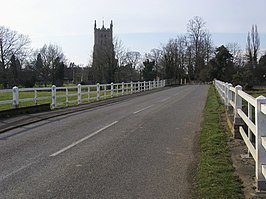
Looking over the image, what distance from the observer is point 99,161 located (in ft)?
26.7

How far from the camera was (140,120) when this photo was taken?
604 inches

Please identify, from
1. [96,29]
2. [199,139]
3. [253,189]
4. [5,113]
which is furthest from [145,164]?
[96,29]

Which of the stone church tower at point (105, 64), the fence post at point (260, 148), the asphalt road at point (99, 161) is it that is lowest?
the asphalt road at point (99, 161)

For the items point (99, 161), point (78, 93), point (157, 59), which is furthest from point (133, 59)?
point (99, 161)

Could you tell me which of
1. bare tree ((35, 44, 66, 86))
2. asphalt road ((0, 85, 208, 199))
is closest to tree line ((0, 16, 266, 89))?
bare tree ((35, 44, 66, 86))

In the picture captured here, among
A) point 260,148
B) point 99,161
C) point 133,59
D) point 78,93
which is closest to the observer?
point 260,148

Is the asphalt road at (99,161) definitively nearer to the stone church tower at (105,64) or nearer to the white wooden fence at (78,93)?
the white wooden fence at (78,93)

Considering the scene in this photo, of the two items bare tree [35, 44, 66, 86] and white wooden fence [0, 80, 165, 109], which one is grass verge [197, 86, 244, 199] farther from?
bare tree [35, 44, 66, 86]

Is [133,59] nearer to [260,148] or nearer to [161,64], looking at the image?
[161,64]

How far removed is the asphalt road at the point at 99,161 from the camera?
20.1 feet

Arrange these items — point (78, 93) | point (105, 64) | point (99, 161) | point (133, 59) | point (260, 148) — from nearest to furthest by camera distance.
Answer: point (260, 148), point (99, 161), point (78, 93), point (105, 64), point (133, 59)

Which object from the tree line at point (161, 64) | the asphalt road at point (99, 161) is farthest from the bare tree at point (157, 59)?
the asphalt road at point (99, 161)

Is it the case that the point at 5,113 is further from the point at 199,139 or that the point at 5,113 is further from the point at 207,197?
the point at 207,197

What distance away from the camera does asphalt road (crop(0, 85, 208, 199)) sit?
6133mm
